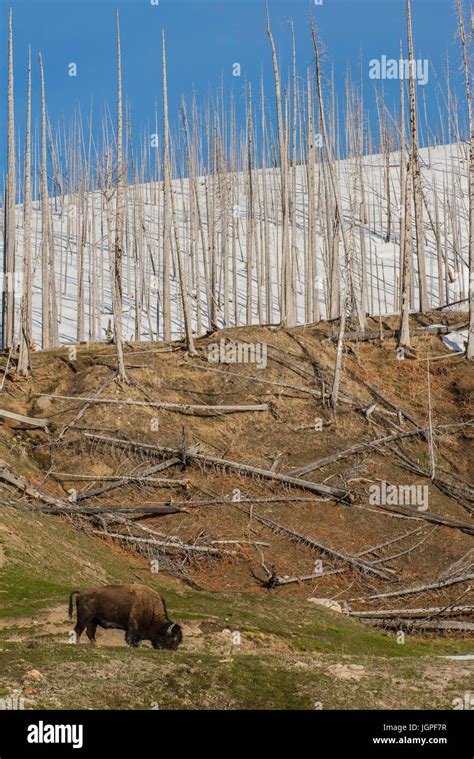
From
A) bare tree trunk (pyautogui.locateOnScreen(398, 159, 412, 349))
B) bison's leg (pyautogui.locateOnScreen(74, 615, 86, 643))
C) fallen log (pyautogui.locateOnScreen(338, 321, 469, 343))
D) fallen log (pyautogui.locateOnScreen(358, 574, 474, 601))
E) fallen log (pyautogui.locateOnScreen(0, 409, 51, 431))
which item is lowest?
fallen log (pyautogui.locateOnScreen(358, 574, 474, 601))

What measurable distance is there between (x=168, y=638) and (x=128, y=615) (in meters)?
0.62

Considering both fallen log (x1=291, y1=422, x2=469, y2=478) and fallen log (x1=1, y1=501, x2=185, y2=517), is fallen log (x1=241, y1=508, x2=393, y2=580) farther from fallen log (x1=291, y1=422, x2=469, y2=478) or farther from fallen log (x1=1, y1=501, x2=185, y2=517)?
fallen log (x1=1, y1=501, x2=185, y2=517)

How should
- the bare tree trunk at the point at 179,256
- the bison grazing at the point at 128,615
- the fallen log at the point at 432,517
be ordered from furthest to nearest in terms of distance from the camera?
the bare tree trunk at the point at 179,256
the fallen log at the point at 432,517
the bison grazing at the point at 128,615

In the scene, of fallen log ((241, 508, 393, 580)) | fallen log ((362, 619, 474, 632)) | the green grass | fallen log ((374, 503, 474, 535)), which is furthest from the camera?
fallen log ((374, 503, 474, 535))

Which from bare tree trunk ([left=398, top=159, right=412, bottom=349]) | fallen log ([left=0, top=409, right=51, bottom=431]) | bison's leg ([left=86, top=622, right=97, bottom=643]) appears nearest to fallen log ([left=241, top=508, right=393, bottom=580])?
fallen log ([left=0, top=409, right=51, bottom=431])

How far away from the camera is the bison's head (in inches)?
437

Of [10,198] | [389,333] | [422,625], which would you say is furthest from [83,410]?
[389,333]

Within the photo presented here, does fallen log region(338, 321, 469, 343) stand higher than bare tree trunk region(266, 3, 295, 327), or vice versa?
bare tree trunk region(266, 3, 295, 327)

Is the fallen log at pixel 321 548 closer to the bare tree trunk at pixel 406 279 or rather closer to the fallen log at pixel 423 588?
the fallen log at pixel 423 588

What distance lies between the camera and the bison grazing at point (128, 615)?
434 inches

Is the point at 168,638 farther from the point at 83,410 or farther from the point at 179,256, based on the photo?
the point at 179,256

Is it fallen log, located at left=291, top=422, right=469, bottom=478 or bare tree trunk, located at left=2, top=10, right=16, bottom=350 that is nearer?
fallen log, located at left=291, top=422, right=469, bottom=478

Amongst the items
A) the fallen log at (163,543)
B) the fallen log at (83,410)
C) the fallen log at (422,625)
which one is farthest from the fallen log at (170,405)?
the fallen log at (422,625)
